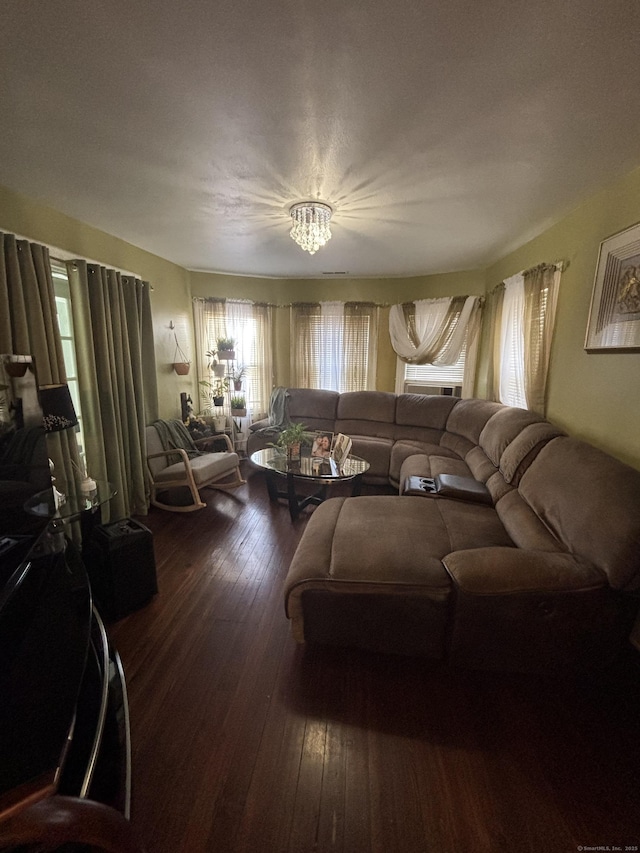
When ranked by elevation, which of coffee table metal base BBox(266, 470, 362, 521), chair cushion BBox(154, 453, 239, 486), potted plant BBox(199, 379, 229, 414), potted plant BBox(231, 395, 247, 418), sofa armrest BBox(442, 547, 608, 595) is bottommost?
coffee table metal base BBox(266, 470, 362, 521)

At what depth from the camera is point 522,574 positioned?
1371 mm

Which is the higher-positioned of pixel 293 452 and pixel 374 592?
pixel 293 452

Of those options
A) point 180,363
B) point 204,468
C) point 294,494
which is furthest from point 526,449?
point 180,363

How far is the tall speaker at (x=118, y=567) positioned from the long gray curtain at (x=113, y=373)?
1054mm

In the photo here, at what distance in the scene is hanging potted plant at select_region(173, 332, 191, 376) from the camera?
149 inches

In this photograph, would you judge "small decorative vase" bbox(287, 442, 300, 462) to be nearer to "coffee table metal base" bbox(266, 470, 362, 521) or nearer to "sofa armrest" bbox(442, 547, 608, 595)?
"coffee table metal base" bbox(266, 470, 362, 521)

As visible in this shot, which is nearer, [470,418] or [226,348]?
[470,418]

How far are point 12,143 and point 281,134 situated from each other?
1.30 meters

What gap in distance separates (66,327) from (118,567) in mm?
1959

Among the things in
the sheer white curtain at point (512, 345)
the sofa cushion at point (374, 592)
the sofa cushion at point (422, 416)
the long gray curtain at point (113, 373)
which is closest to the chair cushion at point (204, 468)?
the long gray curtain at point (113, 373)

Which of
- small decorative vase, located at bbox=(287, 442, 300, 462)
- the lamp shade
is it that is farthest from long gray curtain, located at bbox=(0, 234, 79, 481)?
small decorative vase, located at bbox=(287, 442, 300, 462)

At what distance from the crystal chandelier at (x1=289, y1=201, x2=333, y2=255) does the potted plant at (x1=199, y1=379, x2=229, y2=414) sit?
2.49 m

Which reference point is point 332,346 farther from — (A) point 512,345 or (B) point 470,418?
(A) point 512,345

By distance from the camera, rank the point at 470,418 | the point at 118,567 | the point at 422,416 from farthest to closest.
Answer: the point at 422,416, the point at 470,418, the point at 118,567
